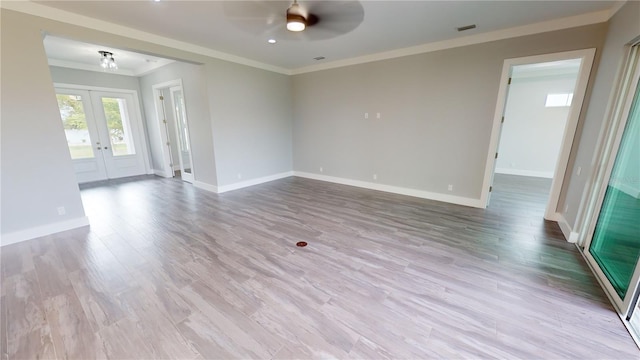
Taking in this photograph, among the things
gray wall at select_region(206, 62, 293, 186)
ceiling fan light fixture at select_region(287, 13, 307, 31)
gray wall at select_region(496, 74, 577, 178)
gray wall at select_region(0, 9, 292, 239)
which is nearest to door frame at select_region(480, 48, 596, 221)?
gray wall at select_region(496, 74, 577, 178)

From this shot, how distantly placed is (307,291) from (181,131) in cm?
585

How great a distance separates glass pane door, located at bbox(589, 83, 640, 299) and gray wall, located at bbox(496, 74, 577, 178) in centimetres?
418

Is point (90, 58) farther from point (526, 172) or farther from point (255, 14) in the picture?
point (526, 172)

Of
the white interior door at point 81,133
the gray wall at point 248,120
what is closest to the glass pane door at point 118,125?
the white interior door at point 81,133

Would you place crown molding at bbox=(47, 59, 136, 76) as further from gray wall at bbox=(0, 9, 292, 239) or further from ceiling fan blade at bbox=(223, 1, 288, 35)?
ceiling fan blade at bbox=(223, 1, 288, 35)

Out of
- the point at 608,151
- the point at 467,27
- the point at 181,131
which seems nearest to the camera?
the point at 608,151

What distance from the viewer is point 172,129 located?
6703mm

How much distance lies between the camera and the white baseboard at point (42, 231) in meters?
2.90

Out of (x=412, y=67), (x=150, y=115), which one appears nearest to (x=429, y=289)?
(x=412, y=67)

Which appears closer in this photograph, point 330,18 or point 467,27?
point 330,18

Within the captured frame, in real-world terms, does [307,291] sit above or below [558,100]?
below

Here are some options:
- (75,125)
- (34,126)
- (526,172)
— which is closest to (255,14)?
(34,126)

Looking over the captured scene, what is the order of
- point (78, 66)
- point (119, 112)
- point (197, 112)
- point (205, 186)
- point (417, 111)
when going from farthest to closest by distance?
point (119, 112), point (78, 66), point (205, 186), point (197, 112), point (417, 111)

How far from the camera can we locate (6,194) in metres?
2.82
